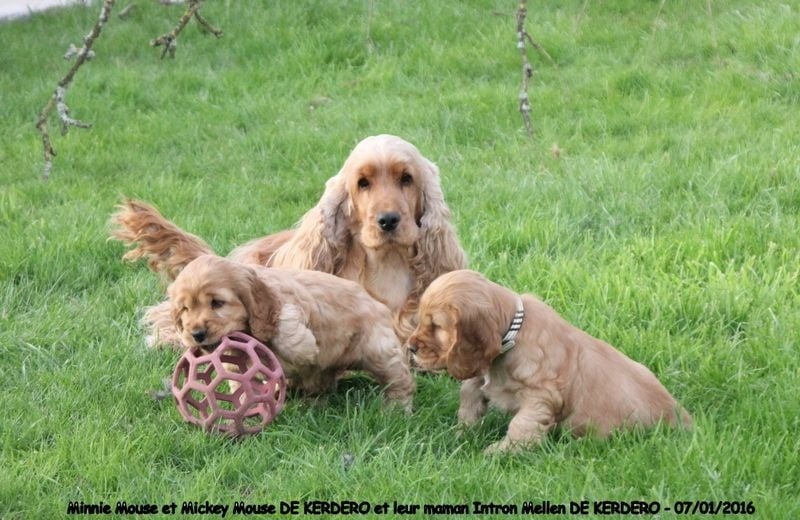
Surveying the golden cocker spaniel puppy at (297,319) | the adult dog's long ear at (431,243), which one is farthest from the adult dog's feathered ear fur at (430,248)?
the golden cocker spaniel puppy at (297,319)

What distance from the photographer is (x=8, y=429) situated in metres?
4.59

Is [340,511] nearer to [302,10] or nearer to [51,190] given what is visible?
[51,190]

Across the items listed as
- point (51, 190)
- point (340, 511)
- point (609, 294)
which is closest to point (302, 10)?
point (51, 190)

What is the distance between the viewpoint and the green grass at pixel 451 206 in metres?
4.11

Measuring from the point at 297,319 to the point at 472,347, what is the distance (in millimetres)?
793

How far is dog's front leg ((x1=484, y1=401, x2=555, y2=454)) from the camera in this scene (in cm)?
428

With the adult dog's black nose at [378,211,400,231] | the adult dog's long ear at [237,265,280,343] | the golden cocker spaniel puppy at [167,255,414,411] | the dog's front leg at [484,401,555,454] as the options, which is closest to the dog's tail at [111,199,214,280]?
the golden cocker spaniel puppy at [167,255,414,411]

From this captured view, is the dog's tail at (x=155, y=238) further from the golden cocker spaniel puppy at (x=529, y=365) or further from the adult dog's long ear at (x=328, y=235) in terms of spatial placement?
the golden cocker spaniel puppy at (x=529, y=365)

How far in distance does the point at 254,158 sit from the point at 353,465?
4.80m

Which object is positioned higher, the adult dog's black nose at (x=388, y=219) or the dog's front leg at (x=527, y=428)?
the adult dog's black nose at (x=388, y=219)

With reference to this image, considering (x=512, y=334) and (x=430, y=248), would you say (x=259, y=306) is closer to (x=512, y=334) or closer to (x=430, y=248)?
(x=512, y=334)

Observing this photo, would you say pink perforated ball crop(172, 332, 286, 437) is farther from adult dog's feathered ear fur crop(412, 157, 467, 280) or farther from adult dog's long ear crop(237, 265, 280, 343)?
adult dog's feathered ear fur crop(412, 157, 467, 280)

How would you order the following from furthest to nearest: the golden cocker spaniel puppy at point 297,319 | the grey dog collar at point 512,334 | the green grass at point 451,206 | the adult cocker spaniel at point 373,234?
the adult cocker spaniel at point 373,234, the golden cocker spaniel puppy at point 297,319, the grey dog collar at point 512,334, the green grass at point 451,206

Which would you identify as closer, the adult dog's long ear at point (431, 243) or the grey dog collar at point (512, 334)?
the grey dog collar at point (512, 334)
